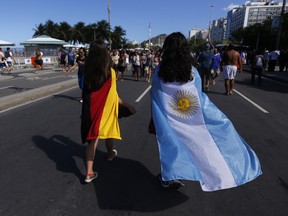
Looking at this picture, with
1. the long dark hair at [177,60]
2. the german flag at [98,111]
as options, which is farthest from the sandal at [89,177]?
the long dark hair at [177,60]

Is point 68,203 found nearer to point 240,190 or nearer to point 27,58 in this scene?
point 240,190

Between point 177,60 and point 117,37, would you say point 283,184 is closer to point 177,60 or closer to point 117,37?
point 177,60

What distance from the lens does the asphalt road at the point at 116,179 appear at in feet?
9.64

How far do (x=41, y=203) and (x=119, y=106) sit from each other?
1.50 meters

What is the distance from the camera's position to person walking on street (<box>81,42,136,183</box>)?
322cm

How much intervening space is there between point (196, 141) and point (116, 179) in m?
1.29

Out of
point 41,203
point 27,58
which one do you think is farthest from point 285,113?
point 27,58

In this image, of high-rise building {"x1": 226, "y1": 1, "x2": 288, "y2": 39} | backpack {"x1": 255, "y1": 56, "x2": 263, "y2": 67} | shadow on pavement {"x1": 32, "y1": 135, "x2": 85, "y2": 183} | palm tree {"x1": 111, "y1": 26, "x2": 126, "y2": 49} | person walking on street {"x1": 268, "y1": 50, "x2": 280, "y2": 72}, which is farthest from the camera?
high-rise building {"x1": 226, "y1": 1, "x2": 288, "y2": 39}

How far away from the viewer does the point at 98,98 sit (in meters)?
3.29

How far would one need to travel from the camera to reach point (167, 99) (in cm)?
297

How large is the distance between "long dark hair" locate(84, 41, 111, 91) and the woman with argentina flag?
0.64 meters

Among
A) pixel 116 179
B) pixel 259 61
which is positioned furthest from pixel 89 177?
pixel 259 61

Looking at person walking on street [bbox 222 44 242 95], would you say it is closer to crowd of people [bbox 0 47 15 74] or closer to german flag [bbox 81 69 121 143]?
german flag [bbox 81 69 121 143]

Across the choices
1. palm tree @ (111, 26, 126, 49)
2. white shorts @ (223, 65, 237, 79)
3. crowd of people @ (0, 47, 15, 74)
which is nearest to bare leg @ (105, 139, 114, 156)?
Answer: white shorts @ (223, 65, 237, 79)
